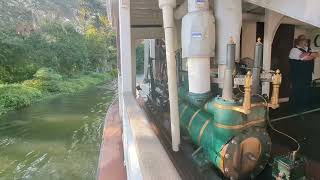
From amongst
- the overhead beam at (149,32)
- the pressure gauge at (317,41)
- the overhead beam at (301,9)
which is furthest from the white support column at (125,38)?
the overhead beam at (149,32)

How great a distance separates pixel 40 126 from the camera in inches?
593

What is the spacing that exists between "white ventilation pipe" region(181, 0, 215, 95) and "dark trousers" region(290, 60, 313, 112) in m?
1.97

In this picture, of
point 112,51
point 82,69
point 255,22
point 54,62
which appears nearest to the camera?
point 255,22

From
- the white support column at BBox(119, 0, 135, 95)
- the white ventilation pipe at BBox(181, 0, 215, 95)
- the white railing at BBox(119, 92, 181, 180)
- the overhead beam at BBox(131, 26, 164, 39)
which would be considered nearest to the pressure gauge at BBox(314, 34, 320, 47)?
the white ventilation pipe at BBox(181, 0, 215, 95)

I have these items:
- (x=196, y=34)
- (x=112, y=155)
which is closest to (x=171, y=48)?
(x=196, y=34)

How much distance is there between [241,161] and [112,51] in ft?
117

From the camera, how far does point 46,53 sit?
2662 centimetres

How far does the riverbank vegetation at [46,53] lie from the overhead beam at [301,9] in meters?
16.7

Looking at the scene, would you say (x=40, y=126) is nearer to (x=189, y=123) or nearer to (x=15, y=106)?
(x=15, y=106)

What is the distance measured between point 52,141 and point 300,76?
10008 mm

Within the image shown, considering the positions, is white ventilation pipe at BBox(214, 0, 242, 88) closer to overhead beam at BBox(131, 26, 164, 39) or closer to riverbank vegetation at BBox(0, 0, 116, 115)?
overhead beam at BBox(131, 26, 164, 39)

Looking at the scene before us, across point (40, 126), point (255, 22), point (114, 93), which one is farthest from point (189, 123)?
point (114, 93)

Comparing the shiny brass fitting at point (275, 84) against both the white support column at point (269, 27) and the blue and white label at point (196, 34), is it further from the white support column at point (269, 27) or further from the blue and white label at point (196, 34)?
the white support column at point (269, 27)

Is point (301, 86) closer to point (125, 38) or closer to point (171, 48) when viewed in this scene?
point (171, 48)
